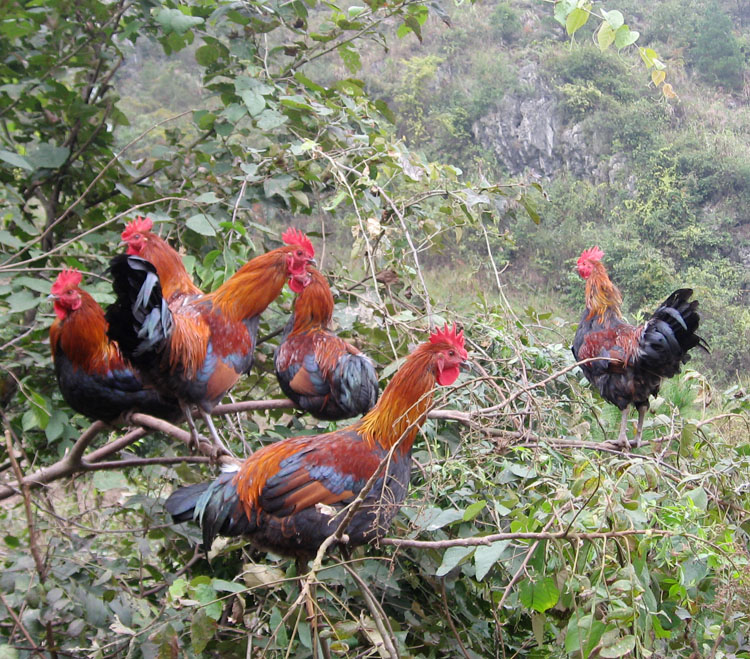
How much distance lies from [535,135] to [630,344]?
5.46m

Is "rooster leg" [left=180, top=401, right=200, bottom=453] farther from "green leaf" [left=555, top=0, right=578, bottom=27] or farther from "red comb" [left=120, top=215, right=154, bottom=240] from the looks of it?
"green leaf" [left=555, top=0, right=578, bottom=27]

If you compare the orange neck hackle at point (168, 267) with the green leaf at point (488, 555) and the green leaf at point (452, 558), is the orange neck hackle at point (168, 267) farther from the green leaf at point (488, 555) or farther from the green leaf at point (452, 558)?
the green leaf at point (488, 555)

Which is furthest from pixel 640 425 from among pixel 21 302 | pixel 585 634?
pixel 21 302

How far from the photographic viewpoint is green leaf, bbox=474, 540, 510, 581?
4.24 ft

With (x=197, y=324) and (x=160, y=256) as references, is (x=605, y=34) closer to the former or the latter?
Result: (x=197, y=324)

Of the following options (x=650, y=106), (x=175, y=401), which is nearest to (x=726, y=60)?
(x=650, y=106)

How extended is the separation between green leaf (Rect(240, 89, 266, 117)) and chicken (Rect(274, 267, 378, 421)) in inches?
25.5

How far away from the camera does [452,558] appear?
146cm

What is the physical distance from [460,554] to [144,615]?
45.4 inches

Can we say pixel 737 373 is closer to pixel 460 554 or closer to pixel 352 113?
pixel 352 113

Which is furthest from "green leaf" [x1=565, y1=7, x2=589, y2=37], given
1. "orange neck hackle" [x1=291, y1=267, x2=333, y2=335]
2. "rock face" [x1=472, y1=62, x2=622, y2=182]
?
"rock face" [x1=472, y1=62, x2=622, y2=182]

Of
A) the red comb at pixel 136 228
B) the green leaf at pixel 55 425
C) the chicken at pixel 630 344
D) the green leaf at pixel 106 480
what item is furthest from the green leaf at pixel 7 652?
the chicken at pixel 630 344

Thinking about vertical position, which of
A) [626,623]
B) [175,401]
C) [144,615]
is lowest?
[144,615]

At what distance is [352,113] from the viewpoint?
3.06 meters
